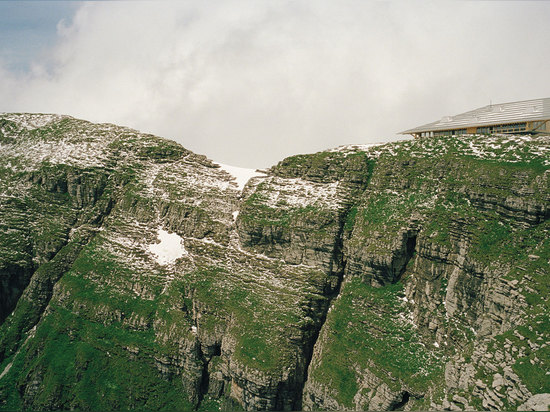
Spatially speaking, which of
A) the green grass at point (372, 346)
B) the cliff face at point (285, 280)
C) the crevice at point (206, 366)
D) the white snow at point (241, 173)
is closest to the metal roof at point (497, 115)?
the cliff face at point (285, 280)

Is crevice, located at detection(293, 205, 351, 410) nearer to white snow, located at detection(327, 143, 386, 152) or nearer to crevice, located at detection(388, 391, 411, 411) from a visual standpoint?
white snow, located at detection(327, 143, 386, 152)

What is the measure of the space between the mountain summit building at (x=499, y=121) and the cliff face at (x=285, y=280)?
6.26 m

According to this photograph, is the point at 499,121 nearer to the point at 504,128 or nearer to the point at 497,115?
the point at 504,128

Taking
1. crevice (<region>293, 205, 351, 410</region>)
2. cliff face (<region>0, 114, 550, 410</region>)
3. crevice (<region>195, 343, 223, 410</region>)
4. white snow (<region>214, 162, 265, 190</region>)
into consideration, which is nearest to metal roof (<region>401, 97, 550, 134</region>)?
cliff face (<region>0, 114, 550, 410</region>)

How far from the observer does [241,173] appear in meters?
78.6

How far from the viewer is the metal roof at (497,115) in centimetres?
5500

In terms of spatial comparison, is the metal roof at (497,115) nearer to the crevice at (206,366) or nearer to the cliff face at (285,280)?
the cliff face at (285,280)

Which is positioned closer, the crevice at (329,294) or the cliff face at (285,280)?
the cliff face at (285,280)

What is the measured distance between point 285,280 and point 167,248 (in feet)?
84.8

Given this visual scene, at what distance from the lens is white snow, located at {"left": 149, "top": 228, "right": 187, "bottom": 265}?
2616 inches

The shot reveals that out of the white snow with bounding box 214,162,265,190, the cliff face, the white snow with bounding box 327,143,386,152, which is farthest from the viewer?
the white snow with bounding box 214,162,265,190

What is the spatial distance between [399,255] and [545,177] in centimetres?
1964

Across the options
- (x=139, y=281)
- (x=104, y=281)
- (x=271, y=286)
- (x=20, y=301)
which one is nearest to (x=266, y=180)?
(x=271, y=286)

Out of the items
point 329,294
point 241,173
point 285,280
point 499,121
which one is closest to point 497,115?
point 499,121
